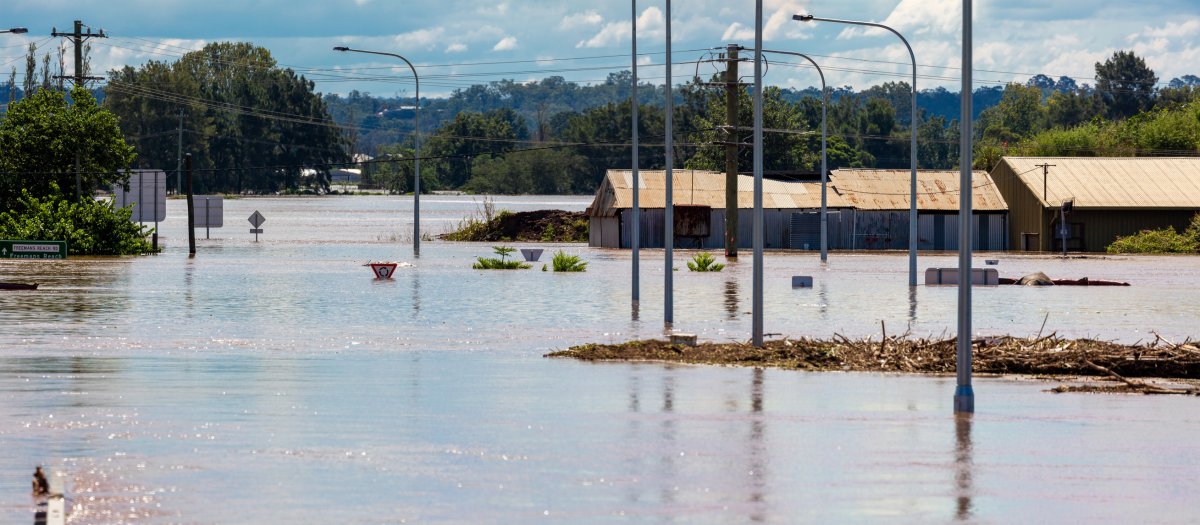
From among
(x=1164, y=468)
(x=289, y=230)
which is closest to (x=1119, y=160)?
(x=289, y=230)

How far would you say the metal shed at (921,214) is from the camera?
94.4 meters

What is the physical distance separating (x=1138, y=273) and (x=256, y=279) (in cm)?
3251

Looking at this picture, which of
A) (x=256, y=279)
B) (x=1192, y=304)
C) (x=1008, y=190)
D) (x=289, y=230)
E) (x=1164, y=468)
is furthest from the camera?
(x=289, y=230)

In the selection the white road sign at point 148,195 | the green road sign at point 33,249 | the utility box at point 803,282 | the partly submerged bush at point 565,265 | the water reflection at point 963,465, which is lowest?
the water reflection at point 963,465

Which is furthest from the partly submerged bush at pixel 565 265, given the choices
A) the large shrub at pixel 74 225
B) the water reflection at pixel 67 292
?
the large shrub at pixel 74 225

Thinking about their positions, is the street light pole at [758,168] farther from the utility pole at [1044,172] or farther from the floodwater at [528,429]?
the utility pole at [1044,172]

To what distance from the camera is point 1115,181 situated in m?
94.9

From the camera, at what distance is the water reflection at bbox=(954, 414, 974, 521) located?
1151cm

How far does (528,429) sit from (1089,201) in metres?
81.2

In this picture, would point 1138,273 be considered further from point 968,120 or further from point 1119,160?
point 968,120

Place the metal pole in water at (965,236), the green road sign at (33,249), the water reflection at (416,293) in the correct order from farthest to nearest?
Result: the green road sign at (33,249), the water reflection at (416,293), the metal pole in water at (965,236)

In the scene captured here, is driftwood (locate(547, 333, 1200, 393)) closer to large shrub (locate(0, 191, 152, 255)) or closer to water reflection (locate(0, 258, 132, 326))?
water reflection (locate(0, 258, 132, 326))

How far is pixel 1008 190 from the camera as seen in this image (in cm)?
9612

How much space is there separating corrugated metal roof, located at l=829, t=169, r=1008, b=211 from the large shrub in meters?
40.6
